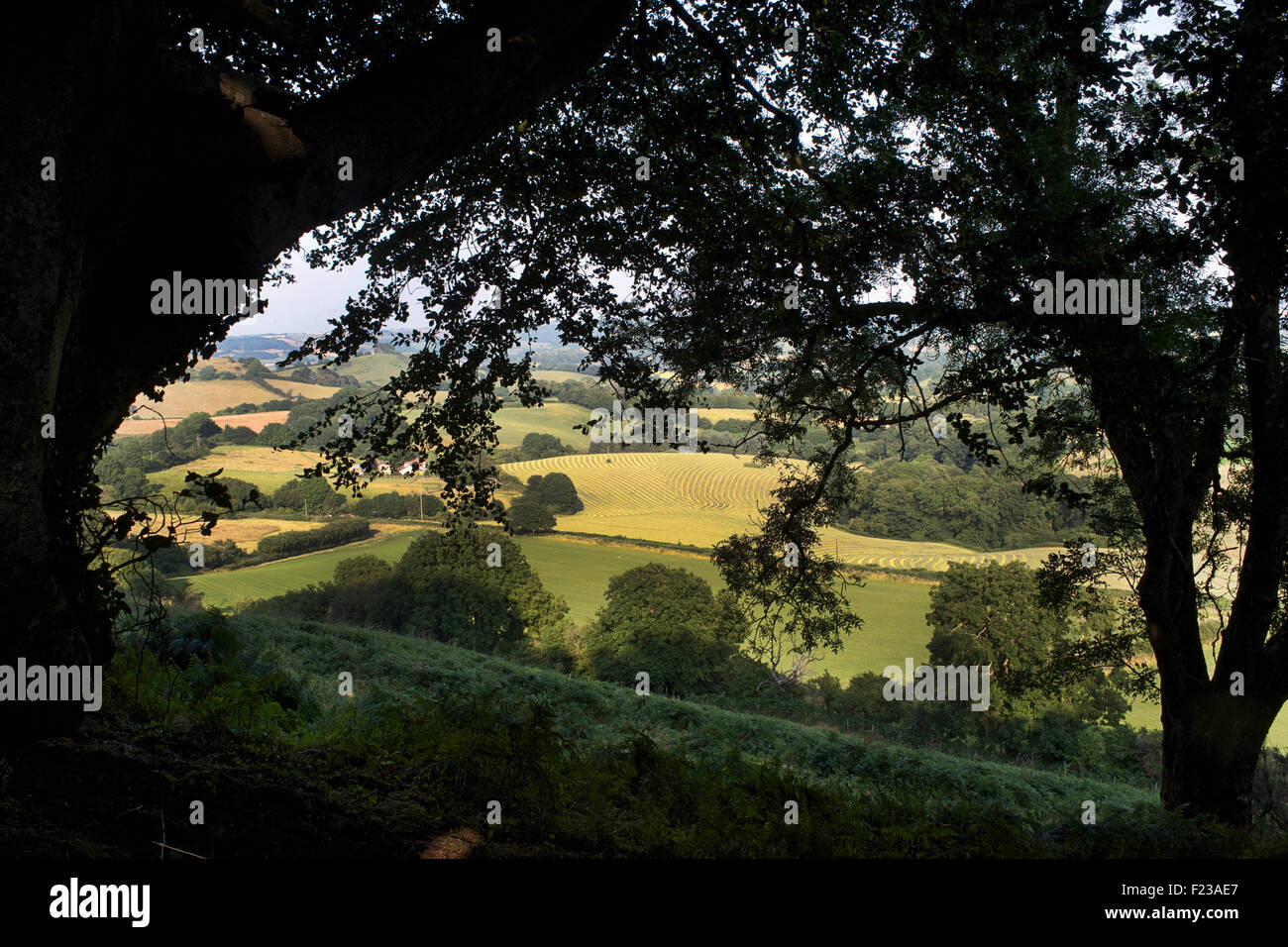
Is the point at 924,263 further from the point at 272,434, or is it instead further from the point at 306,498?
the point at 306,498

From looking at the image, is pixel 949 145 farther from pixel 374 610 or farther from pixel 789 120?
pixel 374 610

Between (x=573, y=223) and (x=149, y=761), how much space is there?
5821mm

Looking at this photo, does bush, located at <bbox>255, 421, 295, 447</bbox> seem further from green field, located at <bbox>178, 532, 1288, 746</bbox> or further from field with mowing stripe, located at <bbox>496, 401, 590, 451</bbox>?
field with mowing stripe, located at <bbox>496, 401, 590, 451</bbox>

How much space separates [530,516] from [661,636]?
76.9ft

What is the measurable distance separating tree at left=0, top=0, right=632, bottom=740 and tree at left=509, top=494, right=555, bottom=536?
5666 cm

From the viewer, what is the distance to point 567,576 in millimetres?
54438

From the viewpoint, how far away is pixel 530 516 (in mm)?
60719

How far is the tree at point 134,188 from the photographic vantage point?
8.67 feet

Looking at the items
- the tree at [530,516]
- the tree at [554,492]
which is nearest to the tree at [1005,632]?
the tree at [530,516]

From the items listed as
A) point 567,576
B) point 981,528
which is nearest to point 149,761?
point 567,576

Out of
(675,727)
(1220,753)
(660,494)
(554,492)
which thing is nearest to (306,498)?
(554,492)

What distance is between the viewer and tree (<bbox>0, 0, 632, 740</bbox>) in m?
2.64
